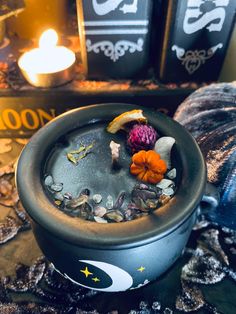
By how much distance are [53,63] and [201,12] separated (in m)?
0.83

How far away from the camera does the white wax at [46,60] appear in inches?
71.8

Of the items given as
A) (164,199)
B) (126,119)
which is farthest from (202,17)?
(164,199)

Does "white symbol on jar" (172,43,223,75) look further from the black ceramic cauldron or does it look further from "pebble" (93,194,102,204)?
"pebble" (93,194,102,204)

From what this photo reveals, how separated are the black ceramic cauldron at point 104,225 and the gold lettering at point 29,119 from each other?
0.66 m

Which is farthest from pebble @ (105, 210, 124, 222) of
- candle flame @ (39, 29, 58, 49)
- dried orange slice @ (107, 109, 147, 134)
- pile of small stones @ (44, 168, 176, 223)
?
candle flame @ (39, 29, 58, 49)

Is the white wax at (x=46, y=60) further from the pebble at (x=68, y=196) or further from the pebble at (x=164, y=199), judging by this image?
the pebble at (x=164, y=199)

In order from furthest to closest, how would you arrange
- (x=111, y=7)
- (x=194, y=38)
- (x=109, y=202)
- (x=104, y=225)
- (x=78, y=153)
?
(x=194, y=38) → (x=111, y=7) → (x=78, y=153) → (x=109, y=202) → (x=104, y=225)

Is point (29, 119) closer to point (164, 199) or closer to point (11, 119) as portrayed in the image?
point (11, 119)

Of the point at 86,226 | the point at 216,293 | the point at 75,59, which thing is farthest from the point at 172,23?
the point at 216,293

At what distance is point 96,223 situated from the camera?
1054 mm

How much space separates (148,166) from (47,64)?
101cm

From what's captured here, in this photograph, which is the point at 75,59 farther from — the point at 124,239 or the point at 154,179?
the point at 124,239

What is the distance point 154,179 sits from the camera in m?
1.19

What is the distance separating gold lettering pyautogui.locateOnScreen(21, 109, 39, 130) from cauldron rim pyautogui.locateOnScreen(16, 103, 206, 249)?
0.66 metres
